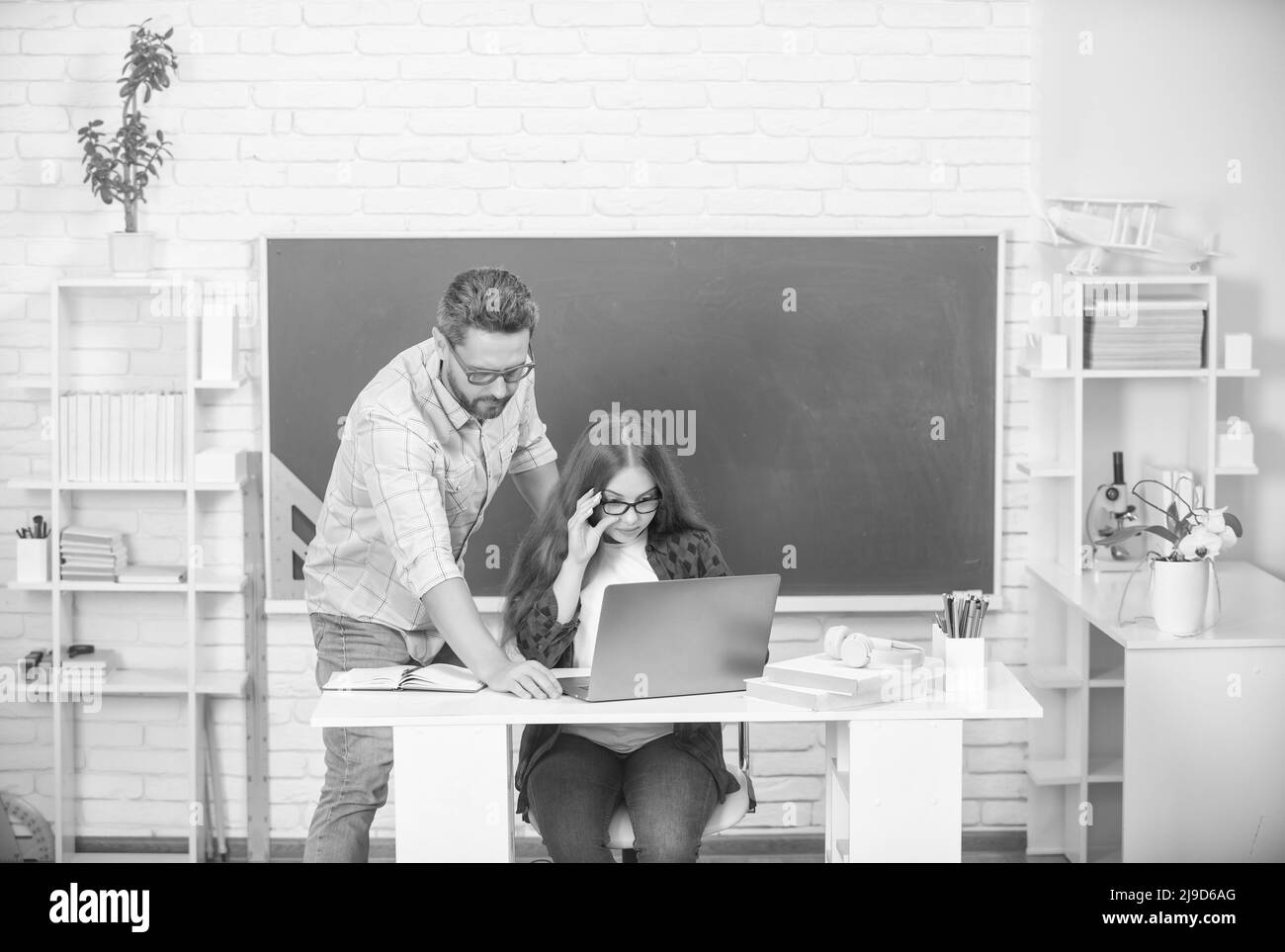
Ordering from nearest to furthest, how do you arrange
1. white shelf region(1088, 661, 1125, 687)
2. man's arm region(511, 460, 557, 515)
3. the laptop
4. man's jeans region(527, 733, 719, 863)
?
1. the laptop
2. man's jeans region(527, 733, 719, 863)
3. man's arm region(511, 460, 557, 515)
4. white shelf region(1088, 661, 1125, 687)

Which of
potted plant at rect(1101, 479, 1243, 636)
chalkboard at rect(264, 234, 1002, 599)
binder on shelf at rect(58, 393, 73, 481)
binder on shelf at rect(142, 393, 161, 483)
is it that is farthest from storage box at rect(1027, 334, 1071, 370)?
binder on shelf at rect(58, 393, 73, 481)

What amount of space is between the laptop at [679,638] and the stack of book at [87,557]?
160 centimetres

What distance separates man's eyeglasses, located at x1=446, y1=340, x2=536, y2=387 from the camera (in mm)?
2756

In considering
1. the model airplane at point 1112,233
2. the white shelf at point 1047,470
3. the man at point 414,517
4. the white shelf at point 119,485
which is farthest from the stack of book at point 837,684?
the white shelf at point 119,485

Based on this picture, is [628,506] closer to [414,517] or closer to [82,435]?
[414,517]

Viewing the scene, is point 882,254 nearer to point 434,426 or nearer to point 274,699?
point 434,426

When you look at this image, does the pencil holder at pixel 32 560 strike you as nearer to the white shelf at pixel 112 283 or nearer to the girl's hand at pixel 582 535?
the white shelf at pixel 112 283

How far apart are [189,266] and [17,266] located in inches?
19.0

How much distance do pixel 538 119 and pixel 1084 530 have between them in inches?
71.7

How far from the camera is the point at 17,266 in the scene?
3730 millimetres

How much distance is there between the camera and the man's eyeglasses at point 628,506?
281cm

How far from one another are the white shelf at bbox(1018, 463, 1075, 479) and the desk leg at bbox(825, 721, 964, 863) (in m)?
1.23

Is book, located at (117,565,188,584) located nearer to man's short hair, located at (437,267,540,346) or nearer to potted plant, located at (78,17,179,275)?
potted plant, located at (78,17,179,275)
